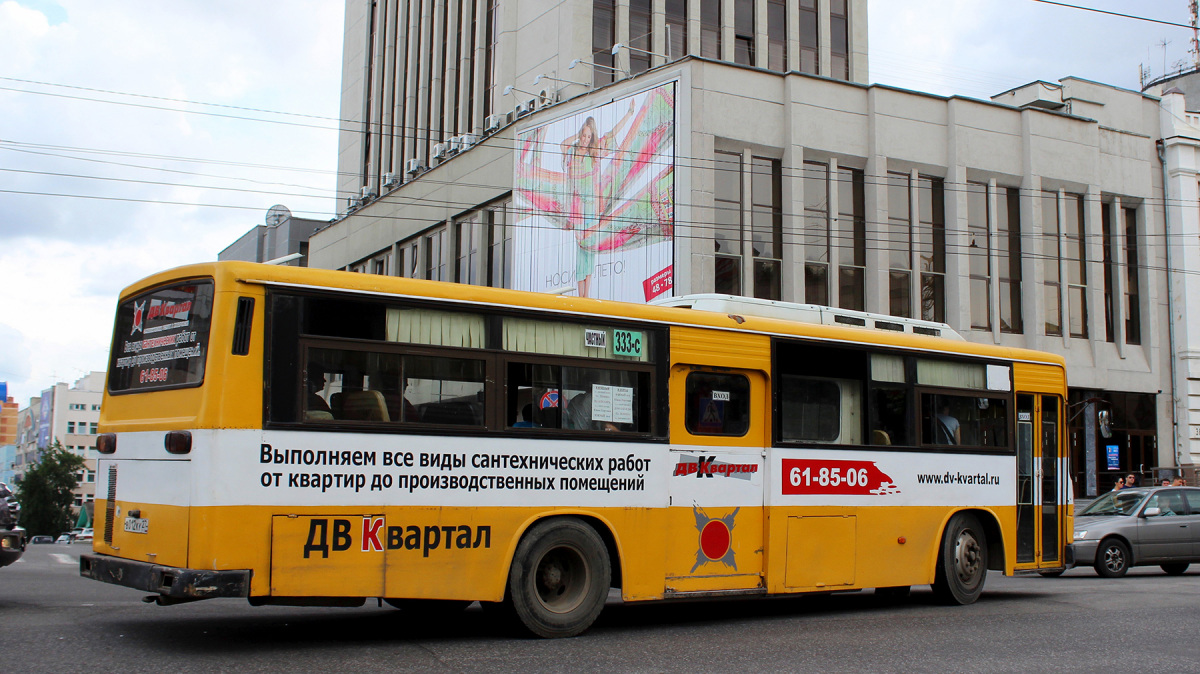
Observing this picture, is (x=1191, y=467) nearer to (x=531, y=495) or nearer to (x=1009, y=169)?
(x=1009, y=169)

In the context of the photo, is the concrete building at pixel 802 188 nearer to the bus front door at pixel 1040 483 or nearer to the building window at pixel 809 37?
the building window at pixel 809 37

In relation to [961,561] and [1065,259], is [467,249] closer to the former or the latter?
[1065,259]

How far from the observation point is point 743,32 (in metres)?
37.1

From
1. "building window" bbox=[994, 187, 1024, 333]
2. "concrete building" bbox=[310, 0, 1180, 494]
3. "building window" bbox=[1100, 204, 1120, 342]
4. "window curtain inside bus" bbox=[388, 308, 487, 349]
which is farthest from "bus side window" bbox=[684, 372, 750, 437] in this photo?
"building window" bbox=[1100, 204, 1120, 342]

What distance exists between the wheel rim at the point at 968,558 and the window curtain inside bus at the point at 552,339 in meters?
5.15

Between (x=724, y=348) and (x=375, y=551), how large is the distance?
3.90 meters

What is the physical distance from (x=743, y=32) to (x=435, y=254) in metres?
13.6

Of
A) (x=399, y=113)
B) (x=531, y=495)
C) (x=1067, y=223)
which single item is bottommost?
(x=531, y=495)

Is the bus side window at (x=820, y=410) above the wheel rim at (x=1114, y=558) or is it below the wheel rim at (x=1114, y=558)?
above

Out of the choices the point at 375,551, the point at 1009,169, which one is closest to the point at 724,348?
the point at 375,551

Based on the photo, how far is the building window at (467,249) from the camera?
37.0m

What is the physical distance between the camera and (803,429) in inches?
426

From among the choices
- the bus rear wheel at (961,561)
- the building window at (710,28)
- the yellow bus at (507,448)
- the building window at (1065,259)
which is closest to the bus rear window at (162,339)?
the yellow bus at (507,448)

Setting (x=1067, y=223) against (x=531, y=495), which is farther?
(x=1067, y=223)
